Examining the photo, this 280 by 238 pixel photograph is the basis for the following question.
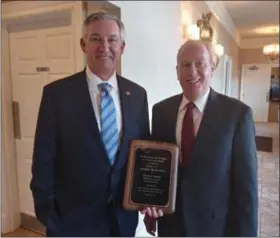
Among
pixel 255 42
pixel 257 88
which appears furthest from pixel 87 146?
pixel 255 42

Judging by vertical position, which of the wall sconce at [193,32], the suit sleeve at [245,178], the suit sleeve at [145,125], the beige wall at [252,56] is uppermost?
the beige wall at [252,56]

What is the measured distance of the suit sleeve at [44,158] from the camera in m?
1.07

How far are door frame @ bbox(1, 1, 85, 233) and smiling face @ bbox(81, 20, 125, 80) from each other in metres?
1.18

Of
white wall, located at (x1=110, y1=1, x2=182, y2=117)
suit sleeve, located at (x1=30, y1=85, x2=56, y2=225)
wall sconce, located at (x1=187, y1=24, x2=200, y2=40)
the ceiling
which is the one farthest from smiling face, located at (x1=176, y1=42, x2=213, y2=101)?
the ceiling

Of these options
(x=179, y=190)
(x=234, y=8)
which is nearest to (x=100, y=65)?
(x=179, y=190)

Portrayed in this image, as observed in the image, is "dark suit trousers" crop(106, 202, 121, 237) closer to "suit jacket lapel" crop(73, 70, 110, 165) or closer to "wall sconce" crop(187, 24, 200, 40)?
"suit jacket lapel" crop(73, 70, 110, 165)

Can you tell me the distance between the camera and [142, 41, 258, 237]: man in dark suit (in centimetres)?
110

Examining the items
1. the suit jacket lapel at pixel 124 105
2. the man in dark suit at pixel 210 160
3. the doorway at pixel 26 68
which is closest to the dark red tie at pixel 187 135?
the man in dark suit at pixel 210 160

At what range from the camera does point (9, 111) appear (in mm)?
2678

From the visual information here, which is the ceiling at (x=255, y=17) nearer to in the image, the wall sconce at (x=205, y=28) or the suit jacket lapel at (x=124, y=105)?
the wall sconce at (x=205, y=28)

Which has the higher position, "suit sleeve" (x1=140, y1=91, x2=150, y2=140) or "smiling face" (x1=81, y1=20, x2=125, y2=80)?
"smiling face" (x1=81, y1=20, x2=125, y2=80)

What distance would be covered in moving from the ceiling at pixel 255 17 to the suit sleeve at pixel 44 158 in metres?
4.86

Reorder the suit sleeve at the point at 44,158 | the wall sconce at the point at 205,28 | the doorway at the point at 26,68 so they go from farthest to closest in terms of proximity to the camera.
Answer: the wall sconce at the point at 205,28 < the doorway at the point at 26,68 < the suit sleeve at the point at 44,158

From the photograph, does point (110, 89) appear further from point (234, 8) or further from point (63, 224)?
point (234, 8)
